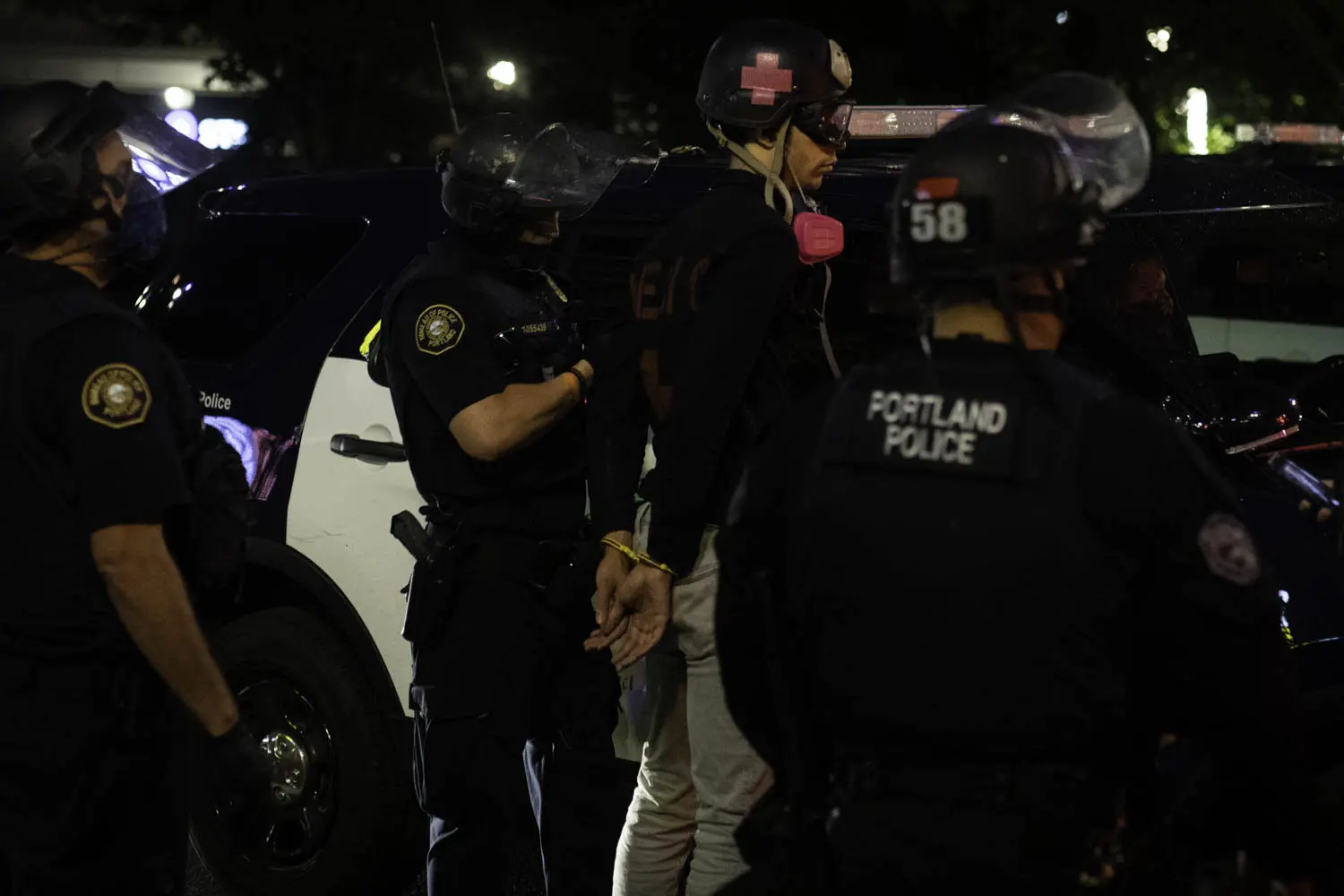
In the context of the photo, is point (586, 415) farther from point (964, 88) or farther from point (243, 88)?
point (243, 88)

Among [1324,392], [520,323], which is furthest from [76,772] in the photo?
[1324,392]

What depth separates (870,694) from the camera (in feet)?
6.84

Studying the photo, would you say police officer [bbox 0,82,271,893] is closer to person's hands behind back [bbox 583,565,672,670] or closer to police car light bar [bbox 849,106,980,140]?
person's hands behind back [bbox 583,565,672,670]

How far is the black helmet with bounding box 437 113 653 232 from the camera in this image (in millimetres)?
3482

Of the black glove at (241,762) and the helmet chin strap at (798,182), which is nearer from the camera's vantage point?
the black glove at (241,762)

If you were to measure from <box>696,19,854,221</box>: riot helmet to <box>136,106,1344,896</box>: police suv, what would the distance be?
0.42 metres

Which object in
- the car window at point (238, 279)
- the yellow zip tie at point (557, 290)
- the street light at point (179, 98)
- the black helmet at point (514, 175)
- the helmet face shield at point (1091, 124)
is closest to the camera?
the helmet face shield at point (1091, 124)

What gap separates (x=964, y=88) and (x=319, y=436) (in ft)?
32.4

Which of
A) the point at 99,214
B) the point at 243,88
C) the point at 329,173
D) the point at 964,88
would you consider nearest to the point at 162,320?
the point at 329,173

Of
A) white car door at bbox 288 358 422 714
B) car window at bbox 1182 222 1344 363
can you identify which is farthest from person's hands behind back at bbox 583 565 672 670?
car window at bbox 1182 222 1344 363

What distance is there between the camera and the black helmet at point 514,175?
3.48 m

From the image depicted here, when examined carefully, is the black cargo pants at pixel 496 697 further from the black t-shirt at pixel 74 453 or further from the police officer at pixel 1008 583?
the police officer at pixel 1008 583

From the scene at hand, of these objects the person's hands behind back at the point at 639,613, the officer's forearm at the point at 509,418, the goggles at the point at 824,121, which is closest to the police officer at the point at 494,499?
the officer's forearm at the point at 509,418

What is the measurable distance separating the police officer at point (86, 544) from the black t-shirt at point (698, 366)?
32.8 inches
